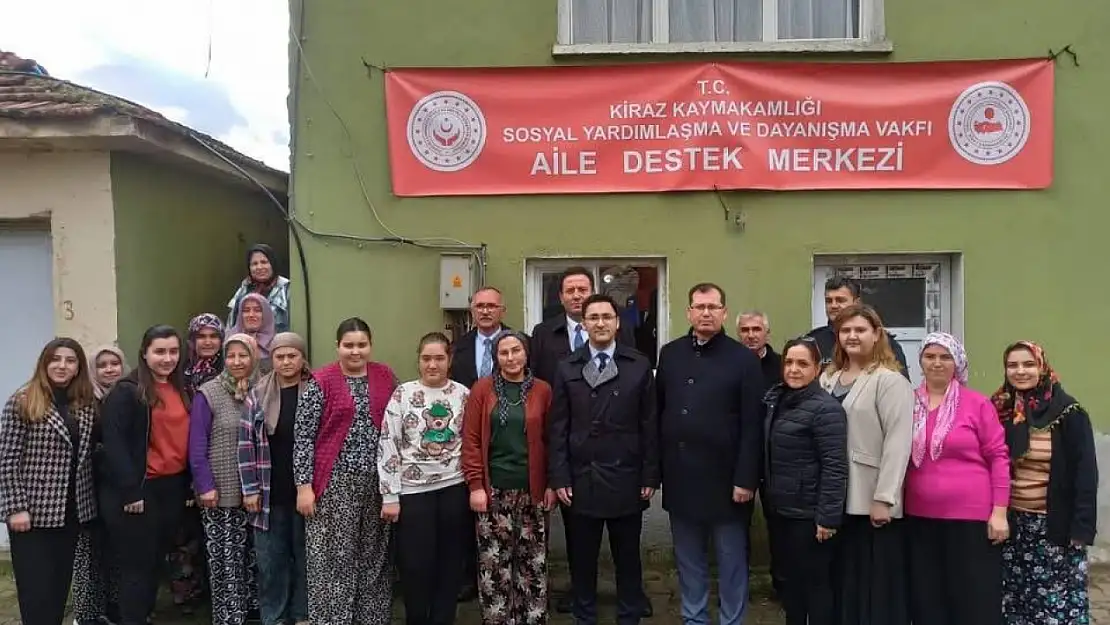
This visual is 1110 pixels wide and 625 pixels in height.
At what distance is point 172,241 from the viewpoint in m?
6.20

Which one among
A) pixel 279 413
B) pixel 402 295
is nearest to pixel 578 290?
pixel 402 295

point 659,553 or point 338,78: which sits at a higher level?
point 338,78

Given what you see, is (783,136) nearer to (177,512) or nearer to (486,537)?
(486,537)

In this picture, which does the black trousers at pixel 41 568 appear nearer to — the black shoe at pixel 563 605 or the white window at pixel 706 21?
the black shoe at pixel 563 605

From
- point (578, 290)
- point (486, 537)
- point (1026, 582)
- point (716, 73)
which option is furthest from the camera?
point (716, 73)

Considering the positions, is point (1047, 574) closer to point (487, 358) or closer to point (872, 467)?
point (872, 467)

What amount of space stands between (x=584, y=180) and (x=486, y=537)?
2.40m

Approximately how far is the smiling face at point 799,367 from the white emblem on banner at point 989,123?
2439 millimetres

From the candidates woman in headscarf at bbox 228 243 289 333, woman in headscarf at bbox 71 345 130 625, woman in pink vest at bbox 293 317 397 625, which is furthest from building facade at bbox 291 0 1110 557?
woman in headscarf at bbox 71 345 130 625

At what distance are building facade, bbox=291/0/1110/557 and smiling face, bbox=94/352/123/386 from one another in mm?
1300

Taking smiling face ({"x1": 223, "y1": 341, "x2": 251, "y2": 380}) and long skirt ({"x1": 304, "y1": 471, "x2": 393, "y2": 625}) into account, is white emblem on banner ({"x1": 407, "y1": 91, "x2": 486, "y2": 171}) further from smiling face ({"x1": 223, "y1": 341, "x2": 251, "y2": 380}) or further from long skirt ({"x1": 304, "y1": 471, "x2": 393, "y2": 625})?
long skirt ({"x1": 304, "y1": 471, "x2": 393, "y2": 625})

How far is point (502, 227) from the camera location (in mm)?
5500

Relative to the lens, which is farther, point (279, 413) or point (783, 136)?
point (783, 136)

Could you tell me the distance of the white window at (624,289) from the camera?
5.62 meters
